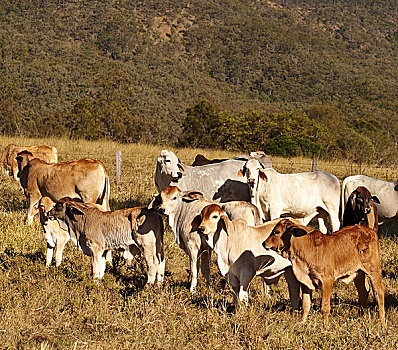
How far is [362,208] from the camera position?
7.95 metres

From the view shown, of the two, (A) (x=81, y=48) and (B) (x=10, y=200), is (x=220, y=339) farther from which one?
(A) (x=81, y=48)

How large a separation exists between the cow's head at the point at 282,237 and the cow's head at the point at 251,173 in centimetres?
347

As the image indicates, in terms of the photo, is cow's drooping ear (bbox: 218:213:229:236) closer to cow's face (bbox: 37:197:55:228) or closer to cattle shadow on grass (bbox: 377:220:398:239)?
cow's face (bbox: 37:197:55:228)

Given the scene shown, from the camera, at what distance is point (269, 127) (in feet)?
117

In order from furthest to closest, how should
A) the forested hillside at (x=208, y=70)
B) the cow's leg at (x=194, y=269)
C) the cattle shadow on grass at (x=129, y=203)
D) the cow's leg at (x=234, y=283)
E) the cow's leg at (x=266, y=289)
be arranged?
1. the forested hillside at (x=208, y=70)
2. the cattle shadow on grass at (x=129, y=203)
3. the cow's leg at (x=194, y=269)
4. the cow's leg at (x=266, y=289)
5. the cow's leg at (x=234, y=283)

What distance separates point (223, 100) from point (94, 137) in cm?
6256

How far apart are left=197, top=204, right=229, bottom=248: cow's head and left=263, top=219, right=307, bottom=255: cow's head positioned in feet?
2.24

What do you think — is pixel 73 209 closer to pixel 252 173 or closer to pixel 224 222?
pixel 224 222

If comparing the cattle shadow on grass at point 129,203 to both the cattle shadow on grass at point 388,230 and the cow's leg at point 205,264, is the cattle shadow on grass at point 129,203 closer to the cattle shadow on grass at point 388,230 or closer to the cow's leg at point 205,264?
the cattle shadow on grass at point 388,230

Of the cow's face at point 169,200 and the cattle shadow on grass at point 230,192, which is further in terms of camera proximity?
the cattle shadow on grass at point 230,192

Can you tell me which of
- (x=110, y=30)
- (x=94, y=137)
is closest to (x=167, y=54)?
(x=110, y=30)

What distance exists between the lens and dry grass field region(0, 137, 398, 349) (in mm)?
5371

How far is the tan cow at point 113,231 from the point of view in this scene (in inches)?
273

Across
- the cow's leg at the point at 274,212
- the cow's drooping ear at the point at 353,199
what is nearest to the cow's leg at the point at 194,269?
the cow's drooping ear at the point at 353,199
